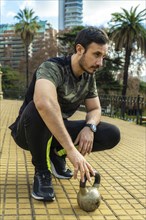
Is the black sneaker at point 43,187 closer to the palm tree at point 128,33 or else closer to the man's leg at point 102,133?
the man's leg at point 102,133

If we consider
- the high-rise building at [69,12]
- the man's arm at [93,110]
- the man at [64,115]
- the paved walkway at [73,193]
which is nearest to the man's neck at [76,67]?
the man at [64,115]

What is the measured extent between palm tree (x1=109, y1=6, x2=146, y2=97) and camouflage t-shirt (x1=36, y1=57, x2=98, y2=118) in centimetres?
2942

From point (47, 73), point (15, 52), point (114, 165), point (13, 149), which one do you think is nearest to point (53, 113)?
point (47, 73)

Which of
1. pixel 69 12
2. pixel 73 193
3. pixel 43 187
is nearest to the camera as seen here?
pixel 43 187

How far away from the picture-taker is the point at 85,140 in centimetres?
288

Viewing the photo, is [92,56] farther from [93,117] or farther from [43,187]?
[43,187]

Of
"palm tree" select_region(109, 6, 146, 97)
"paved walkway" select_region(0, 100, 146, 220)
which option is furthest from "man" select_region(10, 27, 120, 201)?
"palm tree" select_region(109, 6, 146, 97)

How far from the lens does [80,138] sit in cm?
292

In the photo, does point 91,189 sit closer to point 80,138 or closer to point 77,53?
point 80,138

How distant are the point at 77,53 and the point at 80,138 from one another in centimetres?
70

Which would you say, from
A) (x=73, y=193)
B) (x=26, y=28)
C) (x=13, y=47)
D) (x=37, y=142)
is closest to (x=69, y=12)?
(x=13, y=47)

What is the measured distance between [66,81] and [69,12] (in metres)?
117

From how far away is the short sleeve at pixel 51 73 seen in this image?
8.84 feet

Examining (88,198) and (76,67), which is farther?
(76,67)
